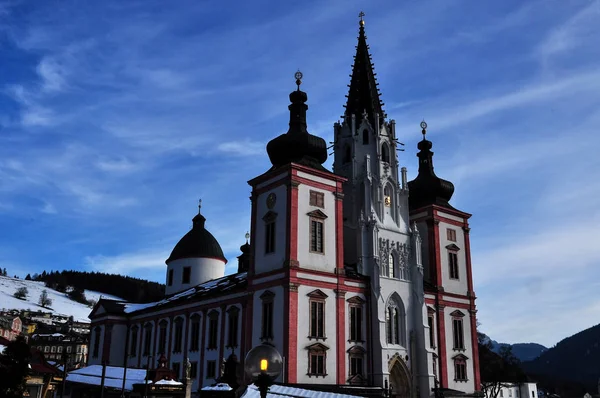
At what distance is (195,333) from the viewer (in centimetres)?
5050

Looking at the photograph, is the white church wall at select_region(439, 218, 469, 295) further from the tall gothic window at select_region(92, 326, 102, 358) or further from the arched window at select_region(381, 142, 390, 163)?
the tall gothic window at select_region(92, 326, 102, 358)

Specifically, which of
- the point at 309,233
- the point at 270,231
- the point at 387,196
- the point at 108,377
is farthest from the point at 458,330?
the point at 108,377

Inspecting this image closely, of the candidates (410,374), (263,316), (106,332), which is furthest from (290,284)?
(106,332)

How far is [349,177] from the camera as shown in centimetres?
4900

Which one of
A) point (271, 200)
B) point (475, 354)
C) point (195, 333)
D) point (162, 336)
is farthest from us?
point (162, 336)

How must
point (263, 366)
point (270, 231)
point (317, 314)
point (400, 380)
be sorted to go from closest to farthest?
point (263, 366)
point (317, 314)
point (270, 231)
point (400, 380)

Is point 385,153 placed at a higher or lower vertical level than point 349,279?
higher

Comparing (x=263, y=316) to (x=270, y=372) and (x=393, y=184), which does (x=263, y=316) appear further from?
(x=270, y=372)

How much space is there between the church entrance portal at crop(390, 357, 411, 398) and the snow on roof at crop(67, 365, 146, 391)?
17.5m

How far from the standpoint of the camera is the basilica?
40.8 metres

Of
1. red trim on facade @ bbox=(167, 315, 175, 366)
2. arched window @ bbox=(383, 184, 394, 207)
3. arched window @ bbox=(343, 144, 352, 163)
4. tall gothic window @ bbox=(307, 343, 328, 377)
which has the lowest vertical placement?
tall gothic window @ bbox=(307, 343, 328, 377)

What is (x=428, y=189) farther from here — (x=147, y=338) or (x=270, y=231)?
(x=147, y=338)

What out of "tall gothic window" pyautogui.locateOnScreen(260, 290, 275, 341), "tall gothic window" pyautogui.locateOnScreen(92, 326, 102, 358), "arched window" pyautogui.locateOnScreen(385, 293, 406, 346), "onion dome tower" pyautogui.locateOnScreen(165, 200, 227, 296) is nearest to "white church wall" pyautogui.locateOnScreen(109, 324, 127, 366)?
"tall gothic window" pyautogui.locateOnScreen(92, 326, 102, 358)

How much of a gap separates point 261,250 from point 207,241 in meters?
27.9
